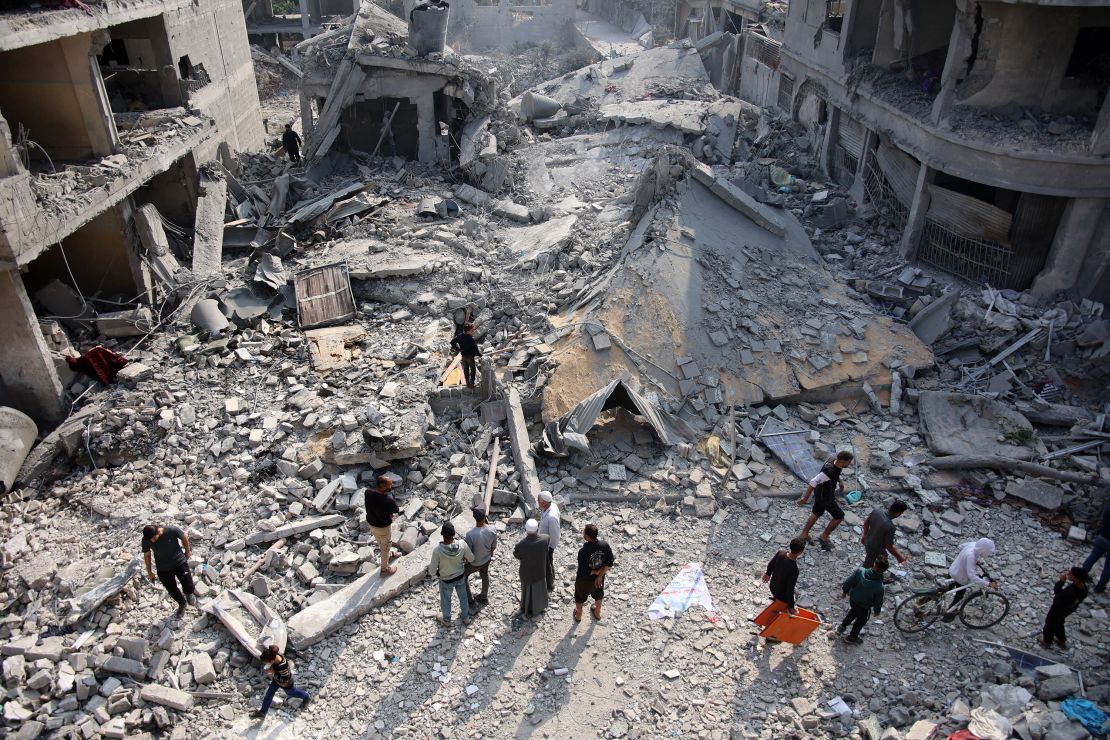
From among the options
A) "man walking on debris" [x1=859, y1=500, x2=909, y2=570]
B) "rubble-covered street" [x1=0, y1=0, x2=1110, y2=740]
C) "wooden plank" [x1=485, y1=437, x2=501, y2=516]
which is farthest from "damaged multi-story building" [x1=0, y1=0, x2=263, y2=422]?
"man walking on debris" [x1=859, y1=500, x2=909, y2=570]

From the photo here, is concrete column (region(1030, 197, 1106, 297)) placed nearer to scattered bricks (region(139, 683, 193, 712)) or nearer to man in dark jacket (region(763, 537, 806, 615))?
man in dark jacket (region(763, 537, 806, 615))

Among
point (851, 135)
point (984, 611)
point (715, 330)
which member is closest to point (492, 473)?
point (715, 330)

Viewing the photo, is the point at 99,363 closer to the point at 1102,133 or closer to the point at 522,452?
the point at 522,452

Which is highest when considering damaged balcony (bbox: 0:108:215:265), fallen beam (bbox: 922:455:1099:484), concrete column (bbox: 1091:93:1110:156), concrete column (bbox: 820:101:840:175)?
concrete column (bbox: 1091:93:1110:156)

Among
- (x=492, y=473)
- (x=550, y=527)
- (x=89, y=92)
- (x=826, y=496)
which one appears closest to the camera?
(x=550, y=527)

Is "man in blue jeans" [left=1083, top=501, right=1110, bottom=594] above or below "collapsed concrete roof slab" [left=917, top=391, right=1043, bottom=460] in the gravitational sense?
above

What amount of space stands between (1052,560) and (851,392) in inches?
133

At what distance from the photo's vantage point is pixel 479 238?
14867 millimetres

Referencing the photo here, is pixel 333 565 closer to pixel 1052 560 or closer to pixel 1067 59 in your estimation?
pixel 1052 560

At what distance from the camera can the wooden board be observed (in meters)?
12.3

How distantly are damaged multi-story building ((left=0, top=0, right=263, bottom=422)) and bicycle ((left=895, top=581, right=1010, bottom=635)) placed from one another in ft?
38.2

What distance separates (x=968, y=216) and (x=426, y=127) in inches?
528

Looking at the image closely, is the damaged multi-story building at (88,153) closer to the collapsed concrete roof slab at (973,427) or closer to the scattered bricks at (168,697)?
the scattered bricks at (168,697)

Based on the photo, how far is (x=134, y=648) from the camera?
6945 mm
